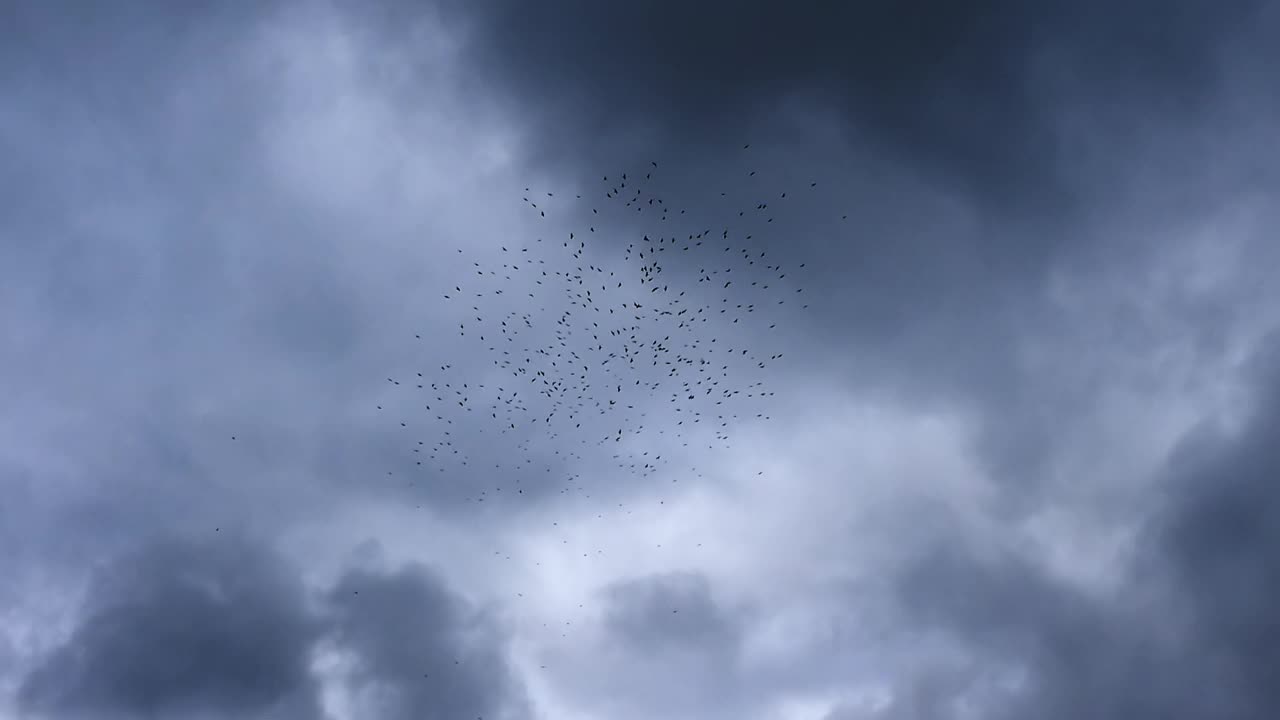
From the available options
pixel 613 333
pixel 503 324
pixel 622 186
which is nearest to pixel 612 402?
pixel 613 333

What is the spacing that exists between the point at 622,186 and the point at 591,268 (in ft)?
40.3

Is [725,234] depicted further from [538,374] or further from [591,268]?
[538,374]

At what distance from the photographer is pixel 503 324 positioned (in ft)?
450

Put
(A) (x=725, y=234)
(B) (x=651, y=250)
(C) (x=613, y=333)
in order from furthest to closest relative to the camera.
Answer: (C) (x=613, y=333)
(B) (x=651, y=250)
(A) (x=725, y=234)

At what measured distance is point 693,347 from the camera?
138375 mm

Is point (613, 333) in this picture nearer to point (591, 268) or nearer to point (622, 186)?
point (591, 268)

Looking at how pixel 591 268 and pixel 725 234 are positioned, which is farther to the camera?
pixel 591 268

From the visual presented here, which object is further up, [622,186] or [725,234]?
[622,186]

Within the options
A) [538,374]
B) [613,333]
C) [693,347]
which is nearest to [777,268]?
[693,347]

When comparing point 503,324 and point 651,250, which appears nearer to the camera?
point 651,250

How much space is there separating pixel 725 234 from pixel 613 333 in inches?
1025

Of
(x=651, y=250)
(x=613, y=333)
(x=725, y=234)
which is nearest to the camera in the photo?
(x=725, y=234)

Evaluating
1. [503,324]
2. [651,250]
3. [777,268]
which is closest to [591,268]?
[651,250]

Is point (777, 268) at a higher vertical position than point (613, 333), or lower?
higher
